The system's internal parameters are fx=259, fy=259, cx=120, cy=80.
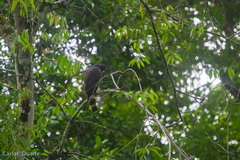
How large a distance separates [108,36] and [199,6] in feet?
8.18

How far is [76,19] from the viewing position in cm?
575

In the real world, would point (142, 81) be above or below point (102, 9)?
below

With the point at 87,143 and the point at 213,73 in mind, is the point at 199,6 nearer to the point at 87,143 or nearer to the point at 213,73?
the point at 213,73

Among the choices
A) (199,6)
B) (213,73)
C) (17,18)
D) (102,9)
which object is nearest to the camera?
(213,73)

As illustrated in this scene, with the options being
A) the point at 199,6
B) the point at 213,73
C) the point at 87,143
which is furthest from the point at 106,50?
the point at 213,73

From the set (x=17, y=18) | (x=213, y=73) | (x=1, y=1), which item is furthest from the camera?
(x=1, y=1)

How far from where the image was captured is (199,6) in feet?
21.1

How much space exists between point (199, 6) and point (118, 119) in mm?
3433

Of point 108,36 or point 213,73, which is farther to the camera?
point 108,36

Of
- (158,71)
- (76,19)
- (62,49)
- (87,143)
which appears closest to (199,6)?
(158,71)

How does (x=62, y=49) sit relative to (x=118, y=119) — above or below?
above

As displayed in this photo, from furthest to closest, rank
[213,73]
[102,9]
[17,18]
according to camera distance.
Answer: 1. [102,9]
2. [17,18]
3. [213,73]

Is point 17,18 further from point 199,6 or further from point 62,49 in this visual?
point 199,6

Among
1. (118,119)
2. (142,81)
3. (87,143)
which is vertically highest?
(142,81)
